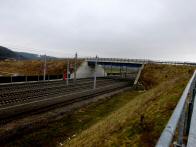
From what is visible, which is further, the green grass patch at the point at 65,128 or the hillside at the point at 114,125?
the green grass patch at the point at 65,128

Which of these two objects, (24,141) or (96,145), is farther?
(24,141)

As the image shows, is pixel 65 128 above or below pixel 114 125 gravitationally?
below

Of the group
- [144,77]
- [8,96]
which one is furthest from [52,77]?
[8,96]

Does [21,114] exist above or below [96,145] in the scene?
below

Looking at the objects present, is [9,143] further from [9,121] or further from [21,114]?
[21,114]

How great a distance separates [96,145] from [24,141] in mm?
9633

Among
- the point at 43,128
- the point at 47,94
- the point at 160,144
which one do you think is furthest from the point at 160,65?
the point at 160,144

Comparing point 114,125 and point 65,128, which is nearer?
point 114,125

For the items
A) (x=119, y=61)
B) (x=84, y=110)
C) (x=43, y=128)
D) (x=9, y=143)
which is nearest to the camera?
(x=9, y=143)

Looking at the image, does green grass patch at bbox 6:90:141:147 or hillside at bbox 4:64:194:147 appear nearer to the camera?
hillside at bbox 4:64:194:147

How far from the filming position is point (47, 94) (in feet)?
124

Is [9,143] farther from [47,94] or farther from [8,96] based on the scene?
[47,94]

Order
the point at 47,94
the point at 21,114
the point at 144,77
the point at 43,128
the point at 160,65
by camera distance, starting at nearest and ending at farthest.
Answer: the point at 43,128 → the point at 21,114 → the point at 47,94 → the point at 144,77 → the point at 160,65

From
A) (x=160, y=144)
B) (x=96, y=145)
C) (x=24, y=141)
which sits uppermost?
(x=160, y=144)
